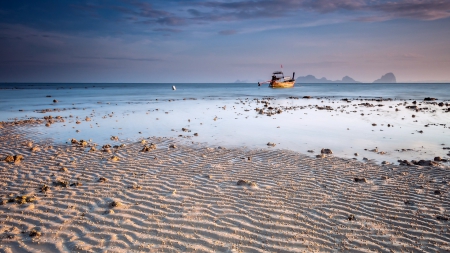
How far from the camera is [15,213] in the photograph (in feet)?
18.8

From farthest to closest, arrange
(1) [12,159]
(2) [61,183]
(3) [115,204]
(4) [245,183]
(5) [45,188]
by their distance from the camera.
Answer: (1) [12,159] < (4) [245,183] < (2) [61,183] < (5) [45,188] < (3) [115,204]

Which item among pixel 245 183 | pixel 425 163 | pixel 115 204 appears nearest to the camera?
pixel 115 204

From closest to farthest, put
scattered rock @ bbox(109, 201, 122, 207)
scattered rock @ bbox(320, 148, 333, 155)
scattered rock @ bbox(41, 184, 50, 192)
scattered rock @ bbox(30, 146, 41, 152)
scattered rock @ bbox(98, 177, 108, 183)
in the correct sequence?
scattered rock @ bbox(109, 201, 122, 207) < scattered rock @ bbox(41, 184, 50, 192) < scattered rock @ bbox(98, 177, 108, 183) < scattered rock @ bbox(320, 148, 333, 155) < scattered rock @ bbox(30, 146, 41, 152)

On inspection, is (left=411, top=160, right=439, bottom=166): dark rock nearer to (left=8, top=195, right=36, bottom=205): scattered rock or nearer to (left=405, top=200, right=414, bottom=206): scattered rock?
(left=405, top=200, right=414, bottom=206): scattered rock

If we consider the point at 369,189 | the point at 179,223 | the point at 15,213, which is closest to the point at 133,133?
the point at 15,213

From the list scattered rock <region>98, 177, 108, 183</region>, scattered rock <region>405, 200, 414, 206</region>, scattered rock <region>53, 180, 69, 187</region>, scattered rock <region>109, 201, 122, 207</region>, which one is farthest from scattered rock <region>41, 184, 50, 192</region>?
scattered rock <region>405, 200, 414, 206</region>

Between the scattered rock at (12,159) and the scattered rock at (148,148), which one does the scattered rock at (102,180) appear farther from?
the scattered rock at (12,159)

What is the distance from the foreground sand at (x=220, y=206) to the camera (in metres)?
4.84

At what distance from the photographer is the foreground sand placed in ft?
15.9

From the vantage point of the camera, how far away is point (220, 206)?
6168mm

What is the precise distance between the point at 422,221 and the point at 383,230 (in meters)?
1.05

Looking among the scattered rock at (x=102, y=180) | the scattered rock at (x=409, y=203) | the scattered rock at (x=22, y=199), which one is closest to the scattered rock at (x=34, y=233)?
→ the scattered rock at (x=22, y=199)

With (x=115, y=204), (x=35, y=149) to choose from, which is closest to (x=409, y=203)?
(x=115, y=204)

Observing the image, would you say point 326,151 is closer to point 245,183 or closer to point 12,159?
point 245,183
